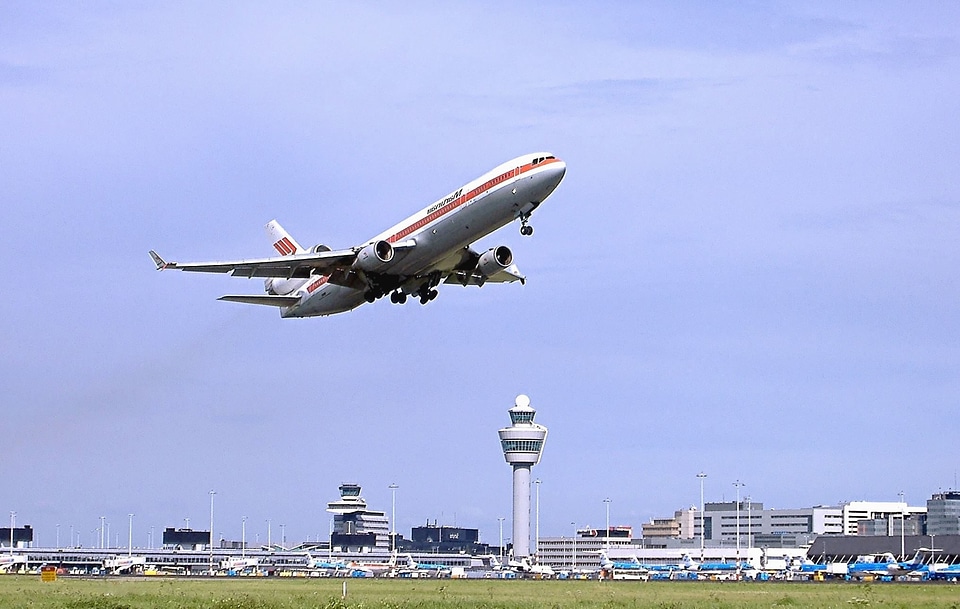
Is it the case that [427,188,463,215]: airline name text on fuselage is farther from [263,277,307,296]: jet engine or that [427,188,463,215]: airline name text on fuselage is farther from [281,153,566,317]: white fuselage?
[263,277,307,296]: jet engine

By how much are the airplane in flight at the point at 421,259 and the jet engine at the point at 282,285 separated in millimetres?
91

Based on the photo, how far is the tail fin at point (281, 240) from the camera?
336ft

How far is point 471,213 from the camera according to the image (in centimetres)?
7444

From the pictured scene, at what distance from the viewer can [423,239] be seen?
7738cm

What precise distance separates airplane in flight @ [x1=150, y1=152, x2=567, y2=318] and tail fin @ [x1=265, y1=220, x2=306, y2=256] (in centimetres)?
1036

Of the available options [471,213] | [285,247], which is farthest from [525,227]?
[285,247]

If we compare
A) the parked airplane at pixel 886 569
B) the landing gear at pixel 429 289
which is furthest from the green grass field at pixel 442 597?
the parked airplane at pixel 886 569

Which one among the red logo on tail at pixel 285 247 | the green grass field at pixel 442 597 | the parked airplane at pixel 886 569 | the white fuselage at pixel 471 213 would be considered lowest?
the parked airplane at pixel 886 569

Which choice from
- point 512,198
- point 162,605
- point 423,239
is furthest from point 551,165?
point 162,605

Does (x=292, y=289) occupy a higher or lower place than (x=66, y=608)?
higher

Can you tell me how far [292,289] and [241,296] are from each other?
3.92 metres

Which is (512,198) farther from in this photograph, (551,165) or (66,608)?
(66,608)

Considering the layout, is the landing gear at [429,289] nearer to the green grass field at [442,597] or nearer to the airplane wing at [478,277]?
the airplane wing at [478,277]

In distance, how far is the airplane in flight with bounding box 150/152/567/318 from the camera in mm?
73438
